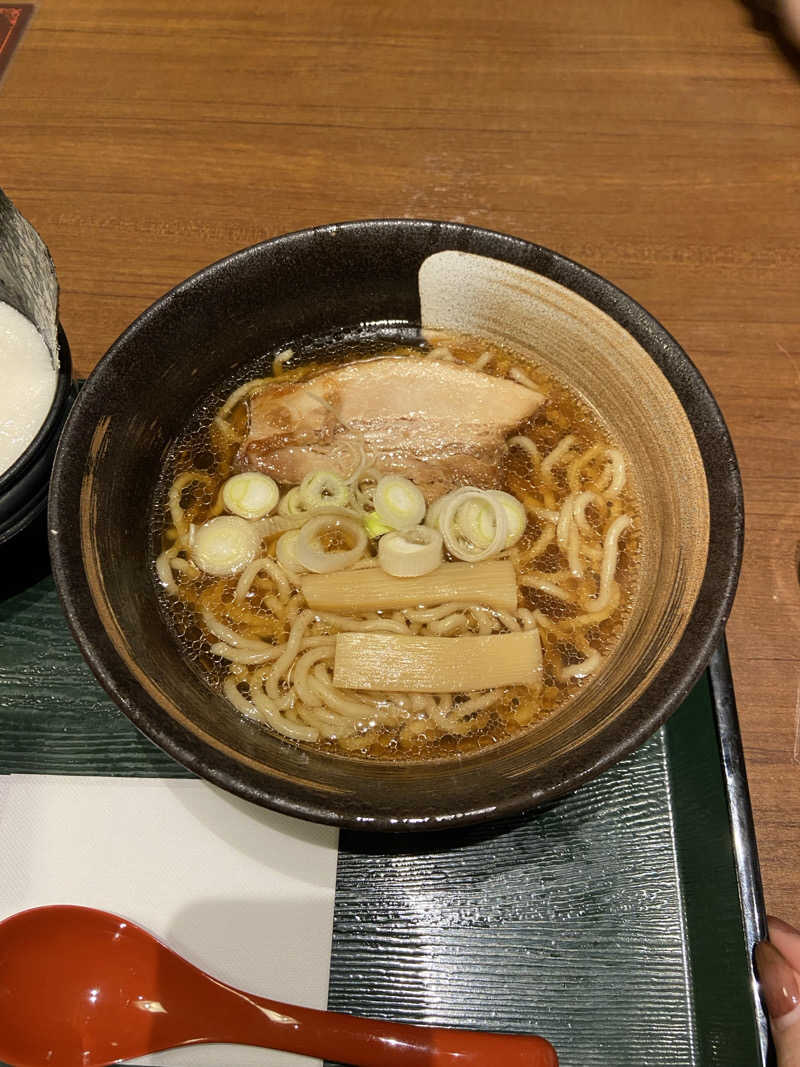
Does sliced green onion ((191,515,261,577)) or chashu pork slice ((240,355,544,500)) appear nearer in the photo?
sliced green onion ((191,515,261,577))

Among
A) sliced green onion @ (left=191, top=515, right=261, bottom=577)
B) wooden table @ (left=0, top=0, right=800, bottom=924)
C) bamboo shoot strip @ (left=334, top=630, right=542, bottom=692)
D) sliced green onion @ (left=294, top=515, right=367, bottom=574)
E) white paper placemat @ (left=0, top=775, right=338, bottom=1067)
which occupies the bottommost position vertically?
white paper placemat @ (left=0, top=775, right=338, bottom=1067)

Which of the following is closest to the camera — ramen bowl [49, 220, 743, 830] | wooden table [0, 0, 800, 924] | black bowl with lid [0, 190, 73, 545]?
ramen bowl [49, 220, 743, 830]

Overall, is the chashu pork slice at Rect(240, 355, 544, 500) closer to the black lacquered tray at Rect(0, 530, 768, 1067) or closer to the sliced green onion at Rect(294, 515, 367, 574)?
the sliced green onion at Rect(294, 515, 367, 574)

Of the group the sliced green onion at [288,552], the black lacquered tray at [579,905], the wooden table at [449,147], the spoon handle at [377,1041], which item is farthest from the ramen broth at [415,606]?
the wooden table at [449,147]

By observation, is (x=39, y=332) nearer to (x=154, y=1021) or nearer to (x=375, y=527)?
(x=375, y=527)

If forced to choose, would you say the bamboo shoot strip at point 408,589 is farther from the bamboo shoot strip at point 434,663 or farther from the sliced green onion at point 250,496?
the sliced green onion at point 250,496

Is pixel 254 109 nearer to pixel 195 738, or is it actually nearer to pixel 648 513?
pixel 648 513

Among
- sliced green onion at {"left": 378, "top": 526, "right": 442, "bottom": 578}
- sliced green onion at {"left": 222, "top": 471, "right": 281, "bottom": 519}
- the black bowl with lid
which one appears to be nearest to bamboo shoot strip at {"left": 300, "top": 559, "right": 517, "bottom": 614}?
sliced green onion at {"left": 378, "top": 526, "right": 442, "bottom": 578}
